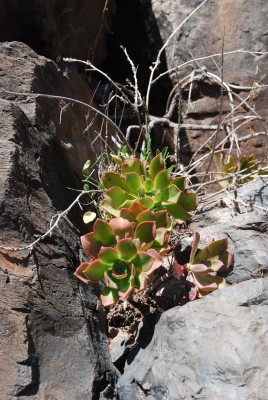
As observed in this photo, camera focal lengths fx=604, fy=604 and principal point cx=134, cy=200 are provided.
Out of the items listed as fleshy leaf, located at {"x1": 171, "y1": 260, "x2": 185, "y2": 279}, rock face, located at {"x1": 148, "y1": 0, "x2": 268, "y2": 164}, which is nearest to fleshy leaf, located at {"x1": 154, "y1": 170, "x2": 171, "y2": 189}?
fleshy leaf, located at {"x1": 171, "y1": 260, "x2": 185, "y2": 279}

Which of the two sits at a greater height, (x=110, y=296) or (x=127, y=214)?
(x=127, y=214)

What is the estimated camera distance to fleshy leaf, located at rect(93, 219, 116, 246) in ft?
6.81

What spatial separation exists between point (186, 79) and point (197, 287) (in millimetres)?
1900

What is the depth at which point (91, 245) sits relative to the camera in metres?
2.10

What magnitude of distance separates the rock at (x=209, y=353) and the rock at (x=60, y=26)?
1.79 m

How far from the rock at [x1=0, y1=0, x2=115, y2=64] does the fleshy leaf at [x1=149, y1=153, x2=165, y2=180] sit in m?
1.21

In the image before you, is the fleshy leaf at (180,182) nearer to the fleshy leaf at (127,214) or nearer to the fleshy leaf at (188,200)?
the fleshy leaf at (188,200)

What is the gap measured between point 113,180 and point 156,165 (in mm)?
178

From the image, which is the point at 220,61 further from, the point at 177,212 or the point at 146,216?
the point at 146,216

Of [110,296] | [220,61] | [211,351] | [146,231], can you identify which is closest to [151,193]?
[146,231]

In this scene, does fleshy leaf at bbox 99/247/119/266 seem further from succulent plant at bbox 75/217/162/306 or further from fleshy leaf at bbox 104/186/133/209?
fleshy leaf at bbox 104/186/133/209

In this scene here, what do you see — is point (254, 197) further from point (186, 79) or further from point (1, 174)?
point (186, 79)

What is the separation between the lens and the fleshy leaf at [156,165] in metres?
2.34

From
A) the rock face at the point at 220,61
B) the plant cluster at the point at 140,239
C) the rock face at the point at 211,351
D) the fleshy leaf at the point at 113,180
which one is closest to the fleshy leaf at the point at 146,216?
the plant cluster at the point at 140,239
